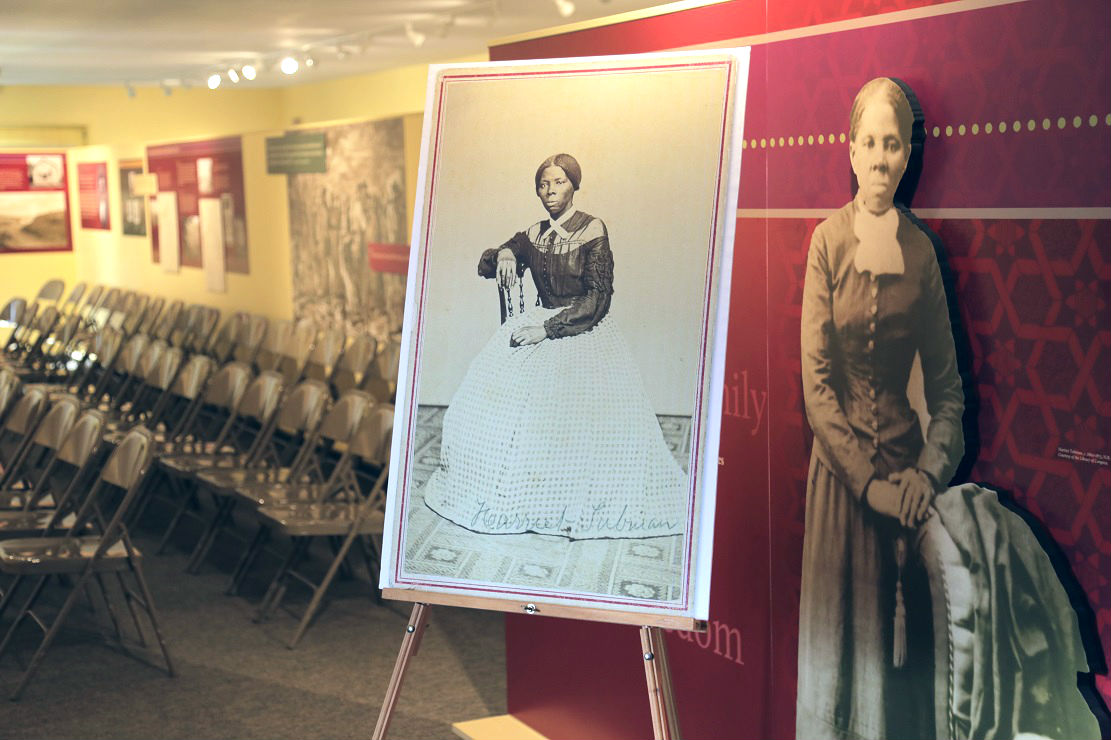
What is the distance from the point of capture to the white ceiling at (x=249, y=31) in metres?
6.82

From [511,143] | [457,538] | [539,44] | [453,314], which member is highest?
[539,44]

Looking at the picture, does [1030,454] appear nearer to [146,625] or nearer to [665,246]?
[665,246]

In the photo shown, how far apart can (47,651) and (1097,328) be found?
180 inches

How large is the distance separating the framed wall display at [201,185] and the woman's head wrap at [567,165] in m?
8.05

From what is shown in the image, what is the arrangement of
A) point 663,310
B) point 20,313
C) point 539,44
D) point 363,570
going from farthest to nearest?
point 20,313 < point 363,570 < point 539,44 < point 663,310

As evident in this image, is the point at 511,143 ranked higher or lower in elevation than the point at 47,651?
higher

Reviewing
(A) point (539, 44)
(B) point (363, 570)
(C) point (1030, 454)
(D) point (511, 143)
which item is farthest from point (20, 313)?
(C) point (1030, 454)

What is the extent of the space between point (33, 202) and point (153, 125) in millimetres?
1746

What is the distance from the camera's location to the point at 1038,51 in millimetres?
2537

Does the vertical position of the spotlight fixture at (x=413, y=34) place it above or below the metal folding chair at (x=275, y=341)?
above

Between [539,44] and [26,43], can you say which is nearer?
[539,44]

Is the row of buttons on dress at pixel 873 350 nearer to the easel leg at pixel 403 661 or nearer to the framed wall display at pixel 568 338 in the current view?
the framed wall display at pixel 568 338

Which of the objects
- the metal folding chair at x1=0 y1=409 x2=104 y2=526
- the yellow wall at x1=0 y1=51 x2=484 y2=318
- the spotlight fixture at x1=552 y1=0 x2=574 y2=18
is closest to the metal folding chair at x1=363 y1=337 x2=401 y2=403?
the metal folding chair at x1=0 y1=409 x2=104 y2=526

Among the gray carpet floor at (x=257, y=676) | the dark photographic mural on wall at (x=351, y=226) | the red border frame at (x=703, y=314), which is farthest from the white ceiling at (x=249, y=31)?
the red border frame at (x=703, y=314)
